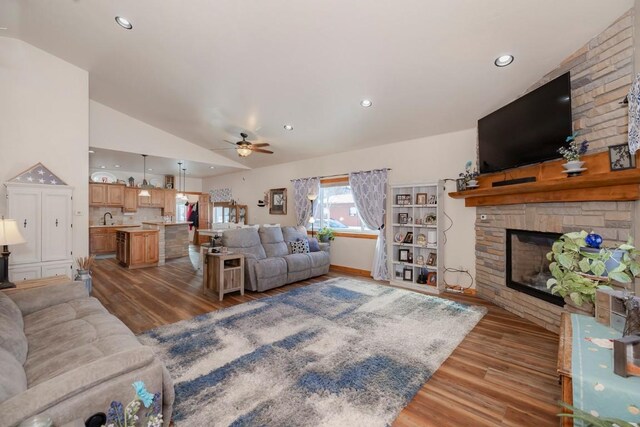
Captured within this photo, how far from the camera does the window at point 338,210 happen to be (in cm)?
589

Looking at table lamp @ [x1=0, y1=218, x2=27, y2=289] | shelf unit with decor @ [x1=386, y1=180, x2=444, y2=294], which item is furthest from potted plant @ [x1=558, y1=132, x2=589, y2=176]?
table lamp @ [x1=0, y1=218, x2=27, y2=289]

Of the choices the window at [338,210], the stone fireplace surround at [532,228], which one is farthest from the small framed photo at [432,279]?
the window at [338,210]

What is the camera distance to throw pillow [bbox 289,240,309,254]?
5.30m

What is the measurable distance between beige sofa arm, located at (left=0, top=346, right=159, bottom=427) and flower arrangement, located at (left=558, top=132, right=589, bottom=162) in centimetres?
368

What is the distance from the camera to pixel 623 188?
2.28m

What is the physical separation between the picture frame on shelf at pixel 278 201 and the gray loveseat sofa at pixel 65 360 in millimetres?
4831

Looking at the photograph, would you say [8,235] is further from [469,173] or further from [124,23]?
[469,173]

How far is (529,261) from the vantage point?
11.3 ft

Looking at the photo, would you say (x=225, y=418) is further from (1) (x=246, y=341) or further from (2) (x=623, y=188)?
(2) (x=623, y=188)

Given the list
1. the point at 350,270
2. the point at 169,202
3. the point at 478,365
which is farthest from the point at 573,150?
the point at 169,202

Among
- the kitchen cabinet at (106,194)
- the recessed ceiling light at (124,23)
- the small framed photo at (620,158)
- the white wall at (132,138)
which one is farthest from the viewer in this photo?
the kitchen cabinet at (106,194)

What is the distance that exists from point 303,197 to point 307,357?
4452 mm

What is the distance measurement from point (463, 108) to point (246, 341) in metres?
4.04

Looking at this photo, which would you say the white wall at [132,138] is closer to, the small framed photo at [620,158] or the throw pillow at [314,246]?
the throw pillow at [314,246]
